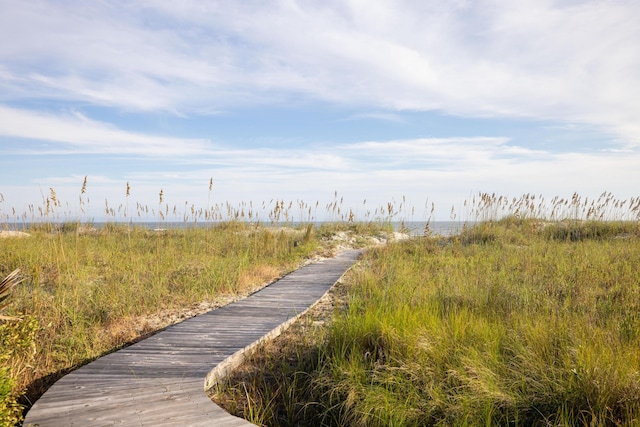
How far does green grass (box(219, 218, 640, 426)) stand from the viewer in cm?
296

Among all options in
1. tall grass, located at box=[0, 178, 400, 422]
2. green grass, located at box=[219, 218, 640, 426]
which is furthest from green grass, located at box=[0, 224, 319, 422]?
green grass, located at box=[219, 218, 640, 426]

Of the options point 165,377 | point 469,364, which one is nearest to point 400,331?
point 469,364

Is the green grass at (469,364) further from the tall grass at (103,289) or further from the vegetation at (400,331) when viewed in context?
the tall grass at (103,289)

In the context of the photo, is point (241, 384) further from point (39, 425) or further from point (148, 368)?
point (39, 425)

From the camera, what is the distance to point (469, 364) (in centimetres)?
335

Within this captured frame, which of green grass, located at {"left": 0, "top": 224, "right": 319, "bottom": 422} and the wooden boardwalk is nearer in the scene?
the wooden boardwalk

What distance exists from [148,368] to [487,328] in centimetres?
291

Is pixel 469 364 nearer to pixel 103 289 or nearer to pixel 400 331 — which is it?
pixel 400 331

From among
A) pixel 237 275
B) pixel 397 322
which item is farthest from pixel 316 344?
pixel 237 275

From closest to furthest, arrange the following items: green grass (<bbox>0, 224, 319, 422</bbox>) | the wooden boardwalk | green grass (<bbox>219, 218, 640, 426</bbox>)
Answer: the wooden boardwalk
green grass (<bbox>219, 218, 640, 426</bbox>)
green grass (<bbox>0, 224, 319, 422</bbox>)

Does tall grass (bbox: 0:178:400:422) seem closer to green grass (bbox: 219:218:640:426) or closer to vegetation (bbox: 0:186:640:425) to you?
vegetation (bbox: 0:186:640:425)

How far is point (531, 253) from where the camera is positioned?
352 inches

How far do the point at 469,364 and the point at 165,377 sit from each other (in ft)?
7.61

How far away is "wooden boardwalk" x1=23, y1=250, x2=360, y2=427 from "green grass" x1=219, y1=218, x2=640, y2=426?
0.48 meters
